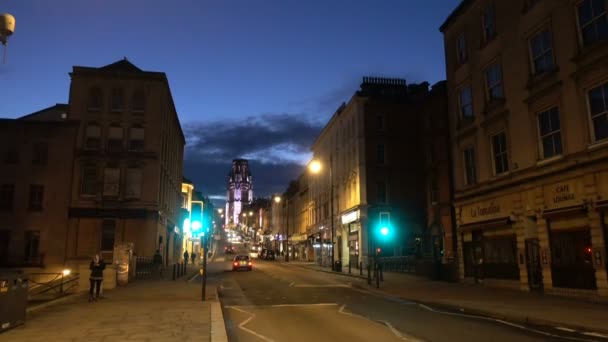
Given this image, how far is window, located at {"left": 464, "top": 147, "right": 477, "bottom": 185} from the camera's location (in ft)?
88.1

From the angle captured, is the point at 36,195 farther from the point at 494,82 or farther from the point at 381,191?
the point at 494,82

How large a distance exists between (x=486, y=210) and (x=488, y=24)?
9.86 m

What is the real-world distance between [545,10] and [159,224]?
33480mm

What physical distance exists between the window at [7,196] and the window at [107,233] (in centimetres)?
730

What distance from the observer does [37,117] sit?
48250 millimetres

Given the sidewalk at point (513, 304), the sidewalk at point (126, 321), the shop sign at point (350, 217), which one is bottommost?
the sidewalk at point (513, 304)

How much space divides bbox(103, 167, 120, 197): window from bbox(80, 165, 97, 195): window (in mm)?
876

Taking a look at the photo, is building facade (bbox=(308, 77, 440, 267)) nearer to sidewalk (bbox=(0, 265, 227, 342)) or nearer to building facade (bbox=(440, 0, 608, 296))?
building facade (bbox=(440, 0, 608, 296))

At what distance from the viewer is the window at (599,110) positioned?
17672 mm

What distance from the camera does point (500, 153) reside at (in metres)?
24.2

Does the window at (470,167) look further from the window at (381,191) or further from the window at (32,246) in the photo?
the window at (32,246)

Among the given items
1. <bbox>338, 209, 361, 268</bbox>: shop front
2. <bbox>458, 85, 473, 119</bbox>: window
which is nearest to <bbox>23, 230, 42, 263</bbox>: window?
<bbox>338, 209, 361, 268</bbox>: shop front

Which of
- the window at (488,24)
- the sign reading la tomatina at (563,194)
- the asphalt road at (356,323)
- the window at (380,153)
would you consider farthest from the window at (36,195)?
the sign reading la tomatina at (563,194)

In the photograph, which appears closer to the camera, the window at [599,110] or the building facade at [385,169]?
the window at [599,110]
